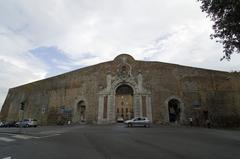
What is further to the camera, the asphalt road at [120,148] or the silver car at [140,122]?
the silver car at [140,122]

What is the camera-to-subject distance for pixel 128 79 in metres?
35.2

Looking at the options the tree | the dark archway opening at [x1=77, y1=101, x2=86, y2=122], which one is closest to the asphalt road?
the tree

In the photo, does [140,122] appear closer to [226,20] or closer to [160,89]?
[160,89]

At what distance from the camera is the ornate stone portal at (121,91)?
33562 mm

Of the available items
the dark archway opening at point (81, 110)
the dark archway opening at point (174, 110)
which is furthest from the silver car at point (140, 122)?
the dark archway opening at point (81, 110)

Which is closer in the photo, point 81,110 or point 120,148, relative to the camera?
point 120,148

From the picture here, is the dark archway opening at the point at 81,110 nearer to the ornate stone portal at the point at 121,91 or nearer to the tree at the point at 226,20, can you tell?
the ornate stone portal at the point at 121,91

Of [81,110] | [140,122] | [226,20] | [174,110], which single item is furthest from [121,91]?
[226,20]

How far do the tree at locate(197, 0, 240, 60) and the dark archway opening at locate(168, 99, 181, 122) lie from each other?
19878 millimetres

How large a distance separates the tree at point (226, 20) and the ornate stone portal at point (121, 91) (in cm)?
1948

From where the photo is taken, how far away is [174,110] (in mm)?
34938

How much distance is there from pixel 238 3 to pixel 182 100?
23645mm

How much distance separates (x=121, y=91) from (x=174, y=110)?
339 inches

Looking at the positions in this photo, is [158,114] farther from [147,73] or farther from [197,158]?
[197,158]
